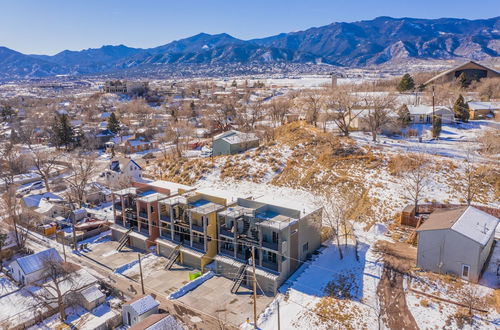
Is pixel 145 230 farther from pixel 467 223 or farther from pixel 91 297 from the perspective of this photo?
pixel 467 223

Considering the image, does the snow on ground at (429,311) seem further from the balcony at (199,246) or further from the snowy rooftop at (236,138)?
the snowy rooftop at (236,138)

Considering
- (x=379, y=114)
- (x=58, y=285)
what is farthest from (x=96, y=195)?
(x=379, y=114)

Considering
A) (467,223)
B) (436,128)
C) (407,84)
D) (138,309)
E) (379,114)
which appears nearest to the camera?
(138,309)

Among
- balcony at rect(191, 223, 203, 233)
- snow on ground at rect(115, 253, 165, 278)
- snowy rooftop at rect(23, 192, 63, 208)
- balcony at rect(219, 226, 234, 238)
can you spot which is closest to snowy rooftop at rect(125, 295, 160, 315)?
snow on ground at rect(115, 253, 165, 278)

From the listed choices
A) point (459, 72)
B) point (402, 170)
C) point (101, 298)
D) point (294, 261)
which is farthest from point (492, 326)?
point (459, 72)

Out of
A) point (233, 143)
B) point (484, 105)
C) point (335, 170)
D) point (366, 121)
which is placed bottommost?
point (335, 170)

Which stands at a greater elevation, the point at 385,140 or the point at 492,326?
the point at 385,140

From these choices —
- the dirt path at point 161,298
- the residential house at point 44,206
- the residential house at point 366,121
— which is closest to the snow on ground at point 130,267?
the dirt path at point 161,298

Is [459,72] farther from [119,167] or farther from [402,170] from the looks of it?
[119,167]
